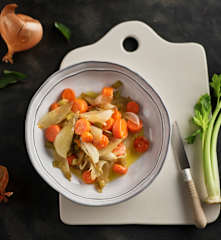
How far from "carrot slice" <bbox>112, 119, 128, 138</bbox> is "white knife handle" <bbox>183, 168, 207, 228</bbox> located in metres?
0.49

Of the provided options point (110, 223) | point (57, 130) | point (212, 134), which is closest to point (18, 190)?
point (57, 130)

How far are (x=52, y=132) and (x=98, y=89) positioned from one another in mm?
449

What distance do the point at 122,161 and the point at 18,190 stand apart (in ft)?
2.53

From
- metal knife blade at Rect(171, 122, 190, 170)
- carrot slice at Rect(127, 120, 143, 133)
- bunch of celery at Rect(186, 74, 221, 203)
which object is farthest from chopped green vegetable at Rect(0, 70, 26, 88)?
bunch of celery at Rect(186, 74, 221, 203)

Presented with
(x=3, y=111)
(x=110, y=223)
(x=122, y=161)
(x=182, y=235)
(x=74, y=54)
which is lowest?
(x=182, y=235)

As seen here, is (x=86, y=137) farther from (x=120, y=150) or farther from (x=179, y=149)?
(x=179, y=149)

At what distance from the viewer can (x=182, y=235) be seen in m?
2.19

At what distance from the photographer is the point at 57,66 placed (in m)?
2.35

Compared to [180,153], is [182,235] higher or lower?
lower

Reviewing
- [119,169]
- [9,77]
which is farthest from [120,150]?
[9,77]

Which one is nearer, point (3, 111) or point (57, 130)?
point (57, 130)

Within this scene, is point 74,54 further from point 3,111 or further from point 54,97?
point 3,111

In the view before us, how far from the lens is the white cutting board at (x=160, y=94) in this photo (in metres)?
2.15

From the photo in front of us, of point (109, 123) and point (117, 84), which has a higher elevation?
point (117, 84)
